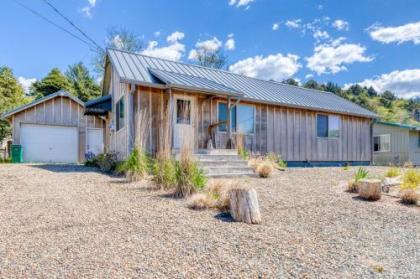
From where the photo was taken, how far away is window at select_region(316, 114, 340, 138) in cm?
1301

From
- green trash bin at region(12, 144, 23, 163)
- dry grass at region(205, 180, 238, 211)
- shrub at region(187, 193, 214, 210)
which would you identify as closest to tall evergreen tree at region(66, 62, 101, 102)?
green trash bin at region(12, 144, 23, 163)

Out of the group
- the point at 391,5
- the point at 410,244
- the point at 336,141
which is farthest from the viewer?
the point at 336,141

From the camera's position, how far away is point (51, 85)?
27.2 metres

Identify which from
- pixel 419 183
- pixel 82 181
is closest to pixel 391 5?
A: pixel 419 183

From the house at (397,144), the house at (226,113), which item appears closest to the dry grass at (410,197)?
the house at (226,113)

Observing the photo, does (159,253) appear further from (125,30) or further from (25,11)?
(125,30)

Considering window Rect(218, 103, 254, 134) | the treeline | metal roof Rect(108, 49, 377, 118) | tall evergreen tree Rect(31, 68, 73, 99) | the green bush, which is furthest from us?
the treeline

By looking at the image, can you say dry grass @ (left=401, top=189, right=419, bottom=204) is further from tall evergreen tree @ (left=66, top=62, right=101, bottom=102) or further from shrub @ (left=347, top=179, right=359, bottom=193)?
tall evergreen tree @ (left=66, top=62, right=101, bottom=102)

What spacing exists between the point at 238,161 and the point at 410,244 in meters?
4.85

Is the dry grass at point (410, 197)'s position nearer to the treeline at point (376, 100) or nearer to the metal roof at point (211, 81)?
the metal roof at point (211, 81)

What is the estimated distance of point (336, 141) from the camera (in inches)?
527

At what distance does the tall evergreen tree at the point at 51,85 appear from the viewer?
27219 millimetres

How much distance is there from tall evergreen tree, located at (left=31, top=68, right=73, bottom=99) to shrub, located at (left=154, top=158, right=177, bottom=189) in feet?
83.8

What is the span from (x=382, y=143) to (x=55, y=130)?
69.8 ft
